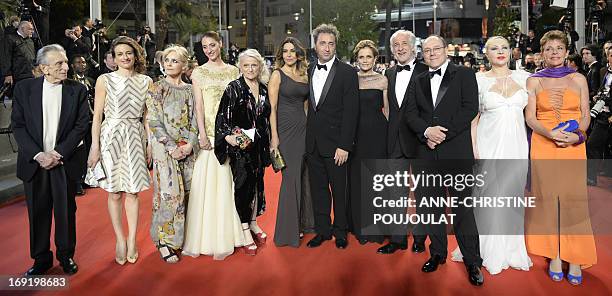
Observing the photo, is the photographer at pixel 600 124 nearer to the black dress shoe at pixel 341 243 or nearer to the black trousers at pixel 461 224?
the black trousers at pixel 461 224

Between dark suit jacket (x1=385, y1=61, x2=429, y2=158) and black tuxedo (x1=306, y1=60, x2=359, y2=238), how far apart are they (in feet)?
0.90

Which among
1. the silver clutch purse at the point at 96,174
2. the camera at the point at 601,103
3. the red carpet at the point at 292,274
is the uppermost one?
the camera at the point at 601,103

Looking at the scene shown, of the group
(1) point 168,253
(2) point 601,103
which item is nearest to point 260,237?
(1) point 168,253

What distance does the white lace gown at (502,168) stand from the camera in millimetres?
3990

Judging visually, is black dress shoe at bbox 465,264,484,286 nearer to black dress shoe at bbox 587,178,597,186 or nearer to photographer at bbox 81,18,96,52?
black dress shoe at bbox 587,178,597,186

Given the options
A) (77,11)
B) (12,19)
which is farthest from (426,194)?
(77,11)

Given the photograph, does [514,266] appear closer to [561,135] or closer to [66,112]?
[561,135]

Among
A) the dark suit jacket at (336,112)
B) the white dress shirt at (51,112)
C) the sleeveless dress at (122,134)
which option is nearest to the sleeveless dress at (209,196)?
the sleeveless dress at (122,134)

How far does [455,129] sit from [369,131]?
3.31ft

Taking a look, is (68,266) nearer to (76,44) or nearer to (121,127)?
(121,127)

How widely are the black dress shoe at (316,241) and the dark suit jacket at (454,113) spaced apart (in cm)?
126

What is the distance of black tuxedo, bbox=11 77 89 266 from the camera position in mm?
3891

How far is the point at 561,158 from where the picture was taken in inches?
153

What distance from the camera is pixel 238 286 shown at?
150 inches
